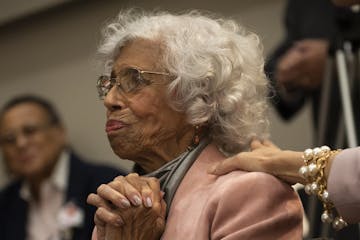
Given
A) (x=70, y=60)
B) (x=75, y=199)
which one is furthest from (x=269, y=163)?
(x=70, y=60)

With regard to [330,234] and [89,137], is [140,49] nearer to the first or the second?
[330,234]

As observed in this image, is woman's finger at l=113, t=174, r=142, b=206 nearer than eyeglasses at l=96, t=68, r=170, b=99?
Yes

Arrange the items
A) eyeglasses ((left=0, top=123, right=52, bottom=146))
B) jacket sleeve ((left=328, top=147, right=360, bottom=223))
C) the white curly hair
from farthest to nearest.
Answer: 1. eyeglasses ((left=0, top=123, right=52, bottom=146))
2. the white curly hair
3. jacket sleeve ((left=328, top=147, right=360, bottom=223))

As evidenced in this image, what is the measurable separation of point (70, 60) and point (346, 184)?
9.35ft

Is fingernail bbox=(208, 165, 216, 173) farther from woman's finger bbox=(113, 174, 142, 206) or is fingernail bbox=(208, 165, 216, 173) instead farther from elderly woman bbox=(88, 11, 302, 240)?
woman's finger bbox=(113, 174, 142, 206)

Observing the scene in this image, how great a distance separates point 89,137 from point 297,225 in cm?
255

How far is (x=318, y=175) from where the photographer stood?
4.85 feet

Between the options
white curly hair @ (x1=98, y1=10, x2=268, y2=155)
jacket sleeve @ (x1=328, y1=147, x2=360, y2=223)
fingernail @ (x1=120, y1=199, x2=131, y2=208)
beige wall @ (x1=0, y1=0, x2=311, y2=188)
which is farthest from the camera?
beige wall @ (x1=0, y1=0, x2=311, y2=188)

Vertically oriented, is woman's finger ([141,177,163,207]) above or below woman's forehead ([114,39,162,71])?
below

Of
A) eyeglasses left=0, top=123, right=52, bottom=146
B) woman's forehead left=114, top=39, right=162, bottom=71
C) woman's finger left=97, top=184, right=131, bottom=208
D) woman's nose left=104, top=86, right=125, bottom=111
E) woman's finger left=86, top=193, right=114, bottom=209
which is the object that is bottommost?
eyeglasses left=0, top=123, right=52, bottom=146

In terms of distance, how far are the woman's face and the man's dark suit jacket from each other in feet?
4.51

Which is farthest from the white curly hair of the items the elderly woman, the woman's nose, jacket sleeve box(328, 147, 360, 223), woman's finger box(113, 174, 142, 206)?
jacket sleeve box(328, 147, 360, 223)

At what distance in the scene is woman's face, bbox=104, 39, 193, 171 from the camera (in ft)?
5.67

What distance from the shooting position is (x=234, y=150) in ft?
5.85
